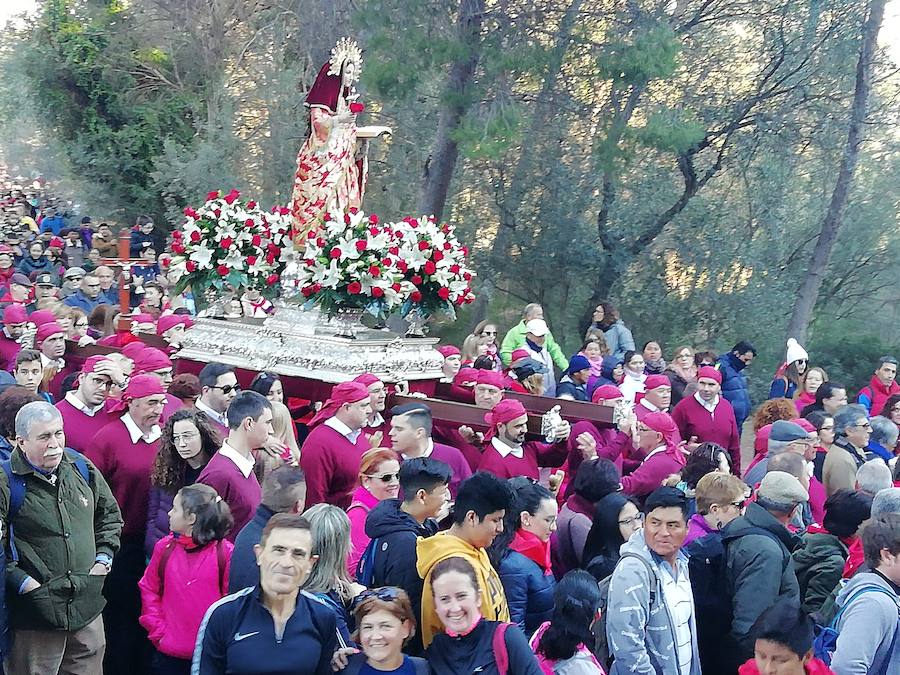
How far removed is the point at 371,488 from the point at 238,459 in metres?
0.72

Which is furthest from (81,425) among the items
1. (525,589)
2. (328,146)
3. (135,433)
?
(328,146)

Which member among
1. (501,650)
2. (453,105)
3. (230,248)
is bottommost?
(501,650)

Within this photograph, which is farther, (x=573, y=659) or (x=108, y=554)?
(x=108, y=554)

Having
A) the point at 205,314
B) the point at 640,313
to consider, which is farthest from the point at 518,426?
the point at 640,313

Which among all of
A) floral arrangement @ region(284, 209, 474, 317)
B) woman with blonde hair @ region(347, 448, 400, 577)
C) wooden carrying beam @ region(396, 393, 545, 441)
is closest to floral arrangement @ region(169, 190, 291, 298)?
floral arrangement @ region(284, 209, 474, 317)

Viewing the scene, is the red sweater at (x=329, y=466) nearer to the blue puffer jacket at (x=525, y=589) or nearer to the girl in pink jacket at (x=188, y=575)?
the girl in pink jacket at (x=188, y=575)

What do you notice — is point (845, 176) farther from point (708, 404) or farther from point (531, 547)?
point (531, 547)

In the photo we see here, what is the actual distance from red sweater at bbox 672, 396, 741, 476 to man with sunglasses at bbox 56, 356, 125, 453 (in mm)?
4670

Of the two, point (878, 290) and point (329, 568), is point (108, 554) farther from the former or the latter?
point (878, 290)

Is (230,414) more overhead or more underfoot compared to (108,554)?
more overhead

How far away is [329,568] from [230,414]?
1.48 m

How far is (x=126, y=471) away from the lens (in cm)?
568

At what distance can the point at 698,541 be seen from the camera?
493 cm


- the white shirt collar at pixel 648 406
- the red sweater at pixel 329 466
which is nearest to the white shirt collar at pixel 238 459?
the red sweater at pixel 329 466
